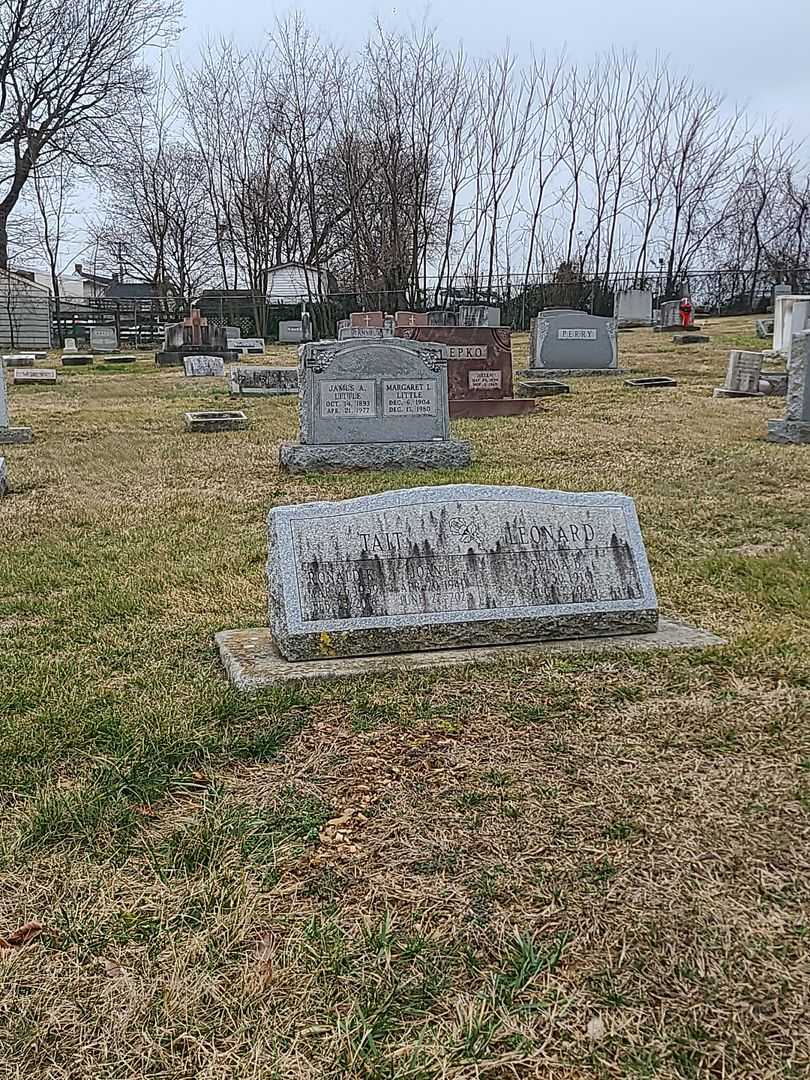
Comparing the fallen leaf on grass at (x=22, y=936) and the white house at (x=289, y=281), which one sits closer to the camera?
the fallen leaf on grass at (x=22, y=936)

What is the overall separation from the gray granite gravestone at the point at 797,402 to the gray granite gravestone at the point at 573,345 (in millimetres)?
6961

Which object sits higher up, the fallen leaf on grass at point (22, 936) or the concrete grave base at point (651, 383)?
the concrete grave base at point (651, 383)

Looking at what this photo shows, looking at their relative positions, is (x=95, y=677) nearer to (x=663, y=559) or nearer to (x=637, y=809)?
(x=637, y=809)

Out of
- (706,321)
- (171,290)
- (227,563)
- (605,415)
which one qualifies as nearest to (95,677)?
(227,563)

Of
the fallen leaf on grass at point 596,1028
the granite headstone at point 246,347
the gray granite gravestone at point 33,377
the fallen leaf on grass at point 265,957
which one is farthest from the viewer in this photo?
the granite headstone at point 246,347

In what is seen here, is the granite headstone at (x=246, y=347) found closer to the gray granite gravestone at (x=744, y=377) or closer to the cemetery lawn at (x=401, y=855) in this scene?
the gray granite gravestone at (x=744, y=377)

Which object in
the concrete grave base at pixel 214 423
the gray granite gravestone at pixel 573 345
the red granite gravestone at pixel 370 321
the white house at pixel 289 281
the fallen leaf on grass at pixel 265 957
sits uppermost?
the white house at pixel 289 281

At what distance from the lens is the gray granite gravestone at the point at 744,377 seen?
44.4ft

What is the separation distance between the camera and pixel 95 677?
11.5 feet

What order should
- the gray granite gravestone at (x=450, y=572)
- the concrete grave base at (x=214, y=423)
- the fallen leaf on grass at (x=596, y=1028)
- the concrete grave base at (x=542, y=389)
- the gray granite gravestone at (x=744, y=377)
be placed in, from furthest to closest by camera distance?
the concrete grave base at (x=542, y=389)
the gray granite gravestone at (x=744, y=377)
the concrete grave base at (x=214, y=423)
the gray granite gravestone at (x=450, y=572)
the fallen leaf on grass at (x=596, y=1028)

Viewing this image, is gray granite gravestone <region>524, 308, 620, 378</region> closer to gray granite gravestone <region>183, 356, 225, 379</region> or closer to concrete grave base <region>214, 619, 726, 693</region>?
gray granite gravestone <region>183, 356, 225, 379</region>

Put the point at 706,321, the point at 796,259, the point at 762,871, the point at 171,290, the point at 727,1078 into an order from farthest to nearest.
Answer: the point at 171,290 → the point at 796,259 → the point at 706,321 → the point at 762,871 → the point at 727,1078

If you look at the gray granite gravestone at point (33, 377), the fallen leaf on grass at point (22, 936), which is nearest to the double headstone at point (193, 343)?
the gray granite gravestone at point (33, 377)

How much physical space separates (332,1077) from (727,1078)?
0.72m
